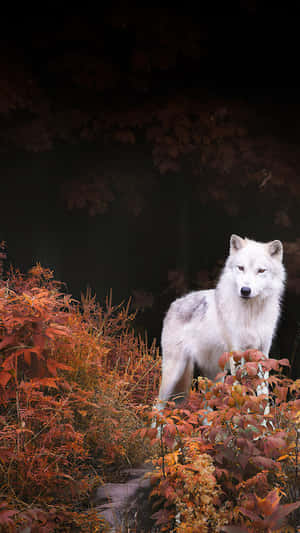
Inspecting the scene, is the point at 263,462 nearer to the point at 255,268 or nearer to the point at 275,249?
the point at 255,268

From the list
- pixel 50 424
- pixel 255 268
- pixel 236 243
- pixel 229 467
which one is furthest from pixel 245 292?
pixel 50 424

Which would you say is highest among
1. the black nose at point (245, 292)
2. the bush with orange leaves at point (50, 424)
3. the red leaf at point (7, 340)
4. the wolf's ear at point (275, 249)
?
the wolf's ear at point (275, 249)

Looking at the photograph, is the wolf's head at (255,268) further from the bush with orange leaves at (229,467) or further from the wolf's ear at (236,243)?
the bush with orange leaves at (229,467)

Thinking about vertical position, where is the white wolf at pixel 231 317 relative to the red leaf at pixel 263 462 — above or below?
above

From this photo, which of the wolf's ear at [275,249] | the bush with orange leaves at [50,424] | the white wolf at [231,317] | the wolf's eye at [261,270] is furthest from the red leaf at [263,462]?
the wolf's ear at [275,249]

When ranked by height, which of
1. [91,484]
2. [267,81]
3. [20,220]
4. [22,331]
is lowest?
[91,484]

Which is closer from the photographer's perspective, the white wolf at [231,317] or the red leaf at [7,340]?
the red leaf at [7,340]

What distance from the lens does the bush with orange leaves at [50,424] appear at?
2148 mm

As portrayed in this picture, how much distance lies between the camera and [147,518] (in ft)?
7.31

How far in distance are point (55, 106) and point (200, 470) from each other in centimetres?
307

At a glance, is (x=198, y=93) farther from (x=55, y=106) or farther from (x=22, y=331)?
(x=22, y=331)

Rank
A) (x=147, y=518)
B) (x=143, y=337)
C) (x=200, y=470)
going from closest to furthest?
(x=200, y=470)
(x=147, y=518)
(x=143, y=337)

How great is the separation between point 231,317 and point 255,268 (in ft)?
1.29

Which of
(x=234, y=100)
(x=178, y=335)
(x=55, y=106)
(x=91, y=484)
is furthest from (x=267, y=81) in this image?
(x=91, y=484)
